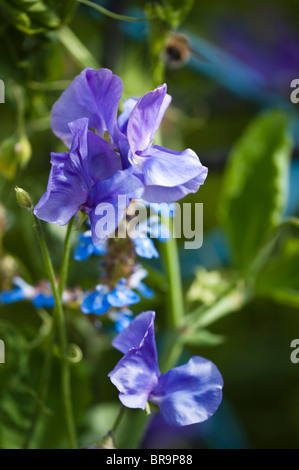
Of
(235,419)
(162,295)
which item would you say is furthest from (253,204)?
(235,419)

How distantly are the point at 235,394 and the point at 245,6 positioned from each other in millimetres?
623

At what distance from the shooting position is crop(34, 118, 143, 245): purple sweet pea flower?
32cm

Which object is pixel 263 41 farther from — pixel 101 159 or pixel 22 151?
pixel 101 159

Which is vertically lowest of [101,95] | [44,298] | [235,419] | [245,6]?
[235,419]

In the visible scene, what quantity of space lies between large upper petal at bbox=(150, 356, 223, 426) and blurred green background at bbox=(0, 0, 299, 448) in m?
0.09

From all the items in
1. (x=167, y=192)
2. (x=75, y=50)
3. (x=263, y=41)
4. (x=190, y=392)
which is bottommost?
(x=190, y=392)

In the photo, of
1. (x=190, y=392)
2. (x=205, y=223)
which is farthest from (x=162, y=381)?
(x=205, y=223)

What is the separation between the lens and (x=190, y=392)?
36cm

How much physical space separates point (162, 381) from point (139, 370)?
0.9 inches

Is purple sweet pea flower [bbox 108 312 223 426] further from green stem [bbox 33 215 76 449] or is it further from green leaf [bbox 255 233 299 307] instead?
green leaf [bbox 255 233 299 307]

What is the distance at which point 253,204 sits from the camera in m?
0.63

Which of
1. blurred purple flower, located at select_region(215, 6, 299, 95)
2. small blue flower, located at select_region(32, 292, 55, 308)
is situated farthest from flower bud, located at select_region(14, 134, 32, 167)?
blurred purple flower, located at select_region(215, 6, 299, 95)

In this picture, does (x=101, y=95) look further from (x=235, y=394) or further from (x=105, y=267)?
(x=235, y=394)

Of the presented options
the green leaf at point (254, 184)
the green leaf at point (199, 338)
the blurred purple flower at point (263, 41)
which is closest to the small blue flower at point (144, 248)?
the green leaf at point (199, 338)
